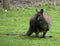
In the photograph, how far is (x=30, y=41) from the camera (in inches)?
368

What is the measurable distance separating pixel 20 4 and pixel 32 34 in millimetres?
9966

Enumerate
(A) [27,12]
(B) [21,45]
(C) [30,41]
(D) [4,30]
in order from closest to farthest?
(B) [21,45] → (C) [30,41] → (D) [4,30] → (A) [27,12]

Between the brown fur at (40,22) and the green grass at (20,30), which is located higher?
the brown fur at (40,22)

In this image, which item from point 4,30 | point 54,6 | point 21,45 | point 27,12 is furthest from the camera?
point 54,6

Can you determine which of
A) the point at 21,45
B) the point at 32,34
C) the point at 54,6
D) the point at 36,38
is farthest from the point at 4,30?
the point at 54,6

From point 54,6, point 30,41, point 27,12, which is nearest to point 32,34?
point 30,41

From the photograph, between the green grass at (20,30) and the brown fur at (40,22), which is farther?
the brown fur at (40,22)

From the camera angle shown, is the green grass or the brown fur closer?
the green grass

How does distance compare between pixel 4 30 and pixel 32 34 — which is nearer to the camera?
pixel 32 34

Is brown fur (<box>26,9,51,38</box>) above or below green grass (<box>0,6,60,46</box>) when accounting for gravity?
above

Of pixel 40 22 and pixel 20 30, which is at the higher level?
pixel 40 22

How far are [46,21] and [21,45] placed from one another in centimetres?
142

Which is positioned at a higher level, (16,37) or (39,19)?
(39,19)

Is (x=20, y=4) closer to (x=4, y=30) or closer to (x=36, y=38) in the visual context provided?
(x=4, y=30)
